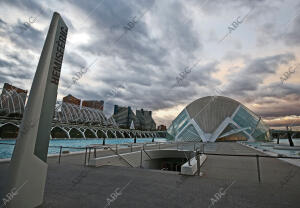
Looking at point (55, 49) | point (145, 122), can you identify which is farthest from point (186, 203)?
point (145, 122)

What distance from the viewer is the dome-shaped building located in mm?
48562

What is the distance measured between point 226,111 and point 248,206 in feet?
178

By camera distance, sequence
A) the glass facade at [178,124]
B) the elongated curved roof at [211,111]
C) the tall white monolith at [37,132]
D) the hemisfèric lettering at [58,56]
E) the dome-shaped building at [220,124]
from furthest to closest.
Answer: the glass facade at [178,124] < the elongated curved roof at [211,111] < the dome-shaped building at [220,124] < the hemisfèric lettering at [58,56] < the tall white monolith at [37,132]

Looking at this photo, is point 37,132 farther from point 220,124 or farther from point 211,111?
point 211,111

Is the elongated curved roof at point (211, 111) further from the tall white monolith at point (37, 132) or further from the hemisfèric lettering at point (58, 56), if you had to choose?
the tall white monolith at point (37, 132)

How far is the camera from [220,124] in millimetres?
50312

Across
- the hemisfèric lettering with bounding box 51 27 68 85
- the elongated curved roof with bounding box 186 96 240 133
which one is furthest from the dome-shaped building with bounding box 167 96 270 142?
the hemisfèric lettering with bounding box 51 27 68 85

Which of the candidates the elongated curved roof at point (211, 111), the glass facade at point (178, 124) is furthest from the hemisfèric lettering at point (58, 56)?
the glass facade at point (178, 124)

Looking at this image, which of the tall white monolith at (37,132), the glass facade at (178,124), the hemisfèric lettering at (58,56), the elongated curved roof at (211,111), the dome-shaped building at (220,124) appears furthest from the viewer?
the glass facade at (178,124)

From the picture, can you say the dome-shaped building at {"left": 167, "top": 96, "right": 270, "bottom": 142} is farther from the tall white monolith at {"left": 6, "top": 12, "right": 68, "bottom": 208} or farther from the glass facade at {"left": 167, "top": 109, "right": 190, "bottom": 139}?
the tall white monolith at {"left": 6, "top": 12, "right": 68, "bottom": 208}

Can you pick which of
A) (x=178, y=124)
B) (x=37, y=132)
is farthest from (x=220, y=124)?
(x=37, y=132)

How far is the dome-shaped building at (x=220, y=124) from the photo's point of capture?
48562mm

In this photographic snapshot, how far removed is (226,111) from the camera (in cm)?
5275

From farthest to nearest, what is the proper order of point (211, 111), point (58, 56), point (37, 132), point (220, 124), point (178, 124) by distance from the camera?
point (178, 124) < point (211, 111) < point (220, 124) < point (58, 56) < point (37, 132)
